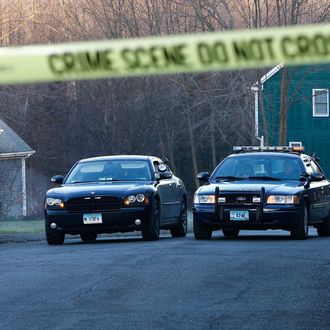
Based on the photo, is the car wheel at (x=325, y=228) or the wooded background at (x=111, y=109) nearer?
the car wheel at (x=325, y=228)

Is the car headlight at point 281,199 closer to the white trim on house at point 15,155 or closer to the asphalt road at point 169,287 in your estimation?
the asphalt road at point 169,287

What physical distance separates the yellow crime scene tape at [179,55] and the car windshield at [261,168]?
52.1ft

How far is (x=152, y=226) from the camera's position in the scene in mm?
20062

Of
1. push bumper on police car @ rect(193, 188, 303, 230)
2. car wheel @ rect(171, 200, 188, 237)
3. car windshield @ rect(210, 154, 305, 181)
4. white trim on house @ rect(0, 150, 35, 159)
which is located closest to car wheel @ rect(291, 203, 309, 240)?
push bumper on police car @ rect(193, 188, 303, 230)

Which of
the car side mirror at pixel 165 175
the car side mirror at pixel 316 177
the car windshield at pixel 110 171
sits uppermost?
the car windshield at pixel 110 171

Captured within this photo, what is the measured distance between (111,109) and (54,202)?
3763 centimetres

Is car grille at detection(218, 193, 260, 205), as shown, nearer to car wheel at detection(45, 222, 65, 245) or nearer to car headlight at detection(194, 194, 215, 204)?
car headlight at detection(194, 194, 215, 204)

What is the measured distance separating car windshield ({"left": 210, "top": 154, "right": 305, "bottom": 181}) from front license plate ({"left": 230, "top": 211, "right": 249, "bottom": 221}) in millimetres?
1012

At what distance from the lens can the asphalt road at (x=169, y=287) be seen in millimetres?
9961

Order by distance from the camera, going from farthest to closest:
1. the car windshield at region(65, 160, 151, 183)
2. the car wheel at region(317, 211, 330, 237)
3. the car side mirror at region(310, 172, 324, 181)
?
the car wheel at region(317, 211, 330, 237) < the car windshield at region(65, 160, 151, 183) < the car side mirror at region(310, 172, 324, 181)

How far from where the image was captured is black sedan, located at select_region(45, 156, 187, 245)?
19672 millimetres

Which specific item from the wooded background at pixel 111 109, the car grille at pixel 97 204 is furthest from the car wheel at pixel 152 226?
the wooded background at pixel 111 109

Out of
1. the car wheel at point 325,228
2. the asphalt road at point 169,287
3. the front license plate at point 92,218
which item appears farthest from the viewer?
the car wheel at point 325,228

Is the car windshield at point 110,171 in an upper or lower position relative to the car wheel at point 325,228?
upper
